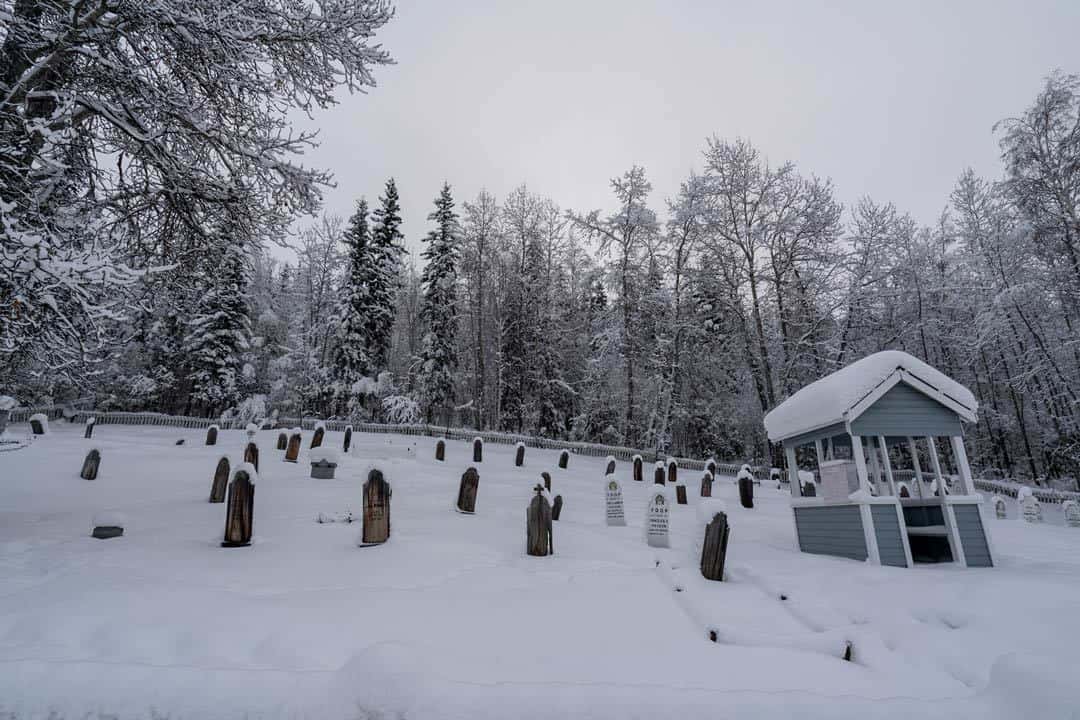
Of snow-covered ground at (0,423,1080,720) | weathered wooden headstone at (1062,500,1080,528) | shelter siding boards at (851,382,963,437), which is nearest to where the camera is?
snow-covered ground at (0,423,1080,720)

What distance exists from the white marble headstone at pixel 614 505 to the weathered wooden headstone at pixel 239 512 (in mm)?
5821

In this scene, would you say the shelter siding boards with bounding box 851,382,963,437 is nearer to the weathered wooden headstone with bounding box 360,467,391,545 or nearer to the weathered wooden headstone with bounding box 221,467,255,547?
the weathered wooden headstone with bounding box 360,467,391,545

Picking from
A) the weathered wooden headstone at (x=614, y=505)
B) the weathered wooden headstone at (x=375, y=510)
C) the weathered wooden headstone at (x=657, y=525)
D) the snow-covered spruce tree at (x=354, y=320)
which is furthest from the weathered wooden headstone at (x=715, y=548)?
the snow-covered spruce tree at (x=354, y=320)

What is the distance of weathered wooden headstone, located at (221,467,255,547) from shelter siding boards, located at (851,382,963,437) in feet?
27.8

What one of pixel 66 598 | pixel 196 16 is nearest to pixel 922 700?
pixel 66 598

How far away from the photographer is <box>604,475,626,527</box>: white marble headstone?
9109mm

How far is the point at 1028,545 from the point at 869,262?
13699 millimetres

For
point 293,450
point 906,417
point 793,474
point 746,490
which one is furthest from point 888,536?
point 293,450

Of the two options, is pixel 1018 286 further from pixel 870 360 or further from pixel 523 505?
pixel 523 505

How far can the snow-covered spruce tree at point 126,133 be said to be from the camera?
4.89m

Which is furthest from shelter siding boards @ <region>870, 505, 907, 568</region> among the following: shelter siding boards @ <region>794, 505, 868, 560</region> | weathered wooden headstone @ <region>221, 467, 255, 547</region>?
weathered wooden headstone @ <region>221, 467, 255, 547</region>

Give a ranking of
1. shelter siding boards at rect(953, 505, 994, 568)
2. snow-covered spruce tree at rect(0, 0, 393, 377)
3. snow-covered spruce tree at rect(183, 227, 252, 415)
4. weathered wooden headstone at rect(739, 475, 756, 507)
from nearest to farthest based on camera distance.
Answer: snow-covered spruce tree at rect(0, 0, 393, 377) < shelter siding boards at rect(953, 505, 994, 568) < weathered wooden headstone at rect(739, 475, 756, 507) < snow-covered spruce tree at rect(183, 227, 252, 415)

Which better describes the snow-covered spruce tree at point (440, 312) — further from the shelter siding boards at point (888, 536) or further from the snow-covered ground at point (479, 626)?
the shelter siding boards at point (888, 536)

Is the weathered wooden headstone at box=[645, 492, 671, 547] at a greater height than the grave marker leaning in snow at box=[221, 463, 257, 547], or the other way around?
the grave marker leaning in snow at box=[221, 463, 257, 547]
